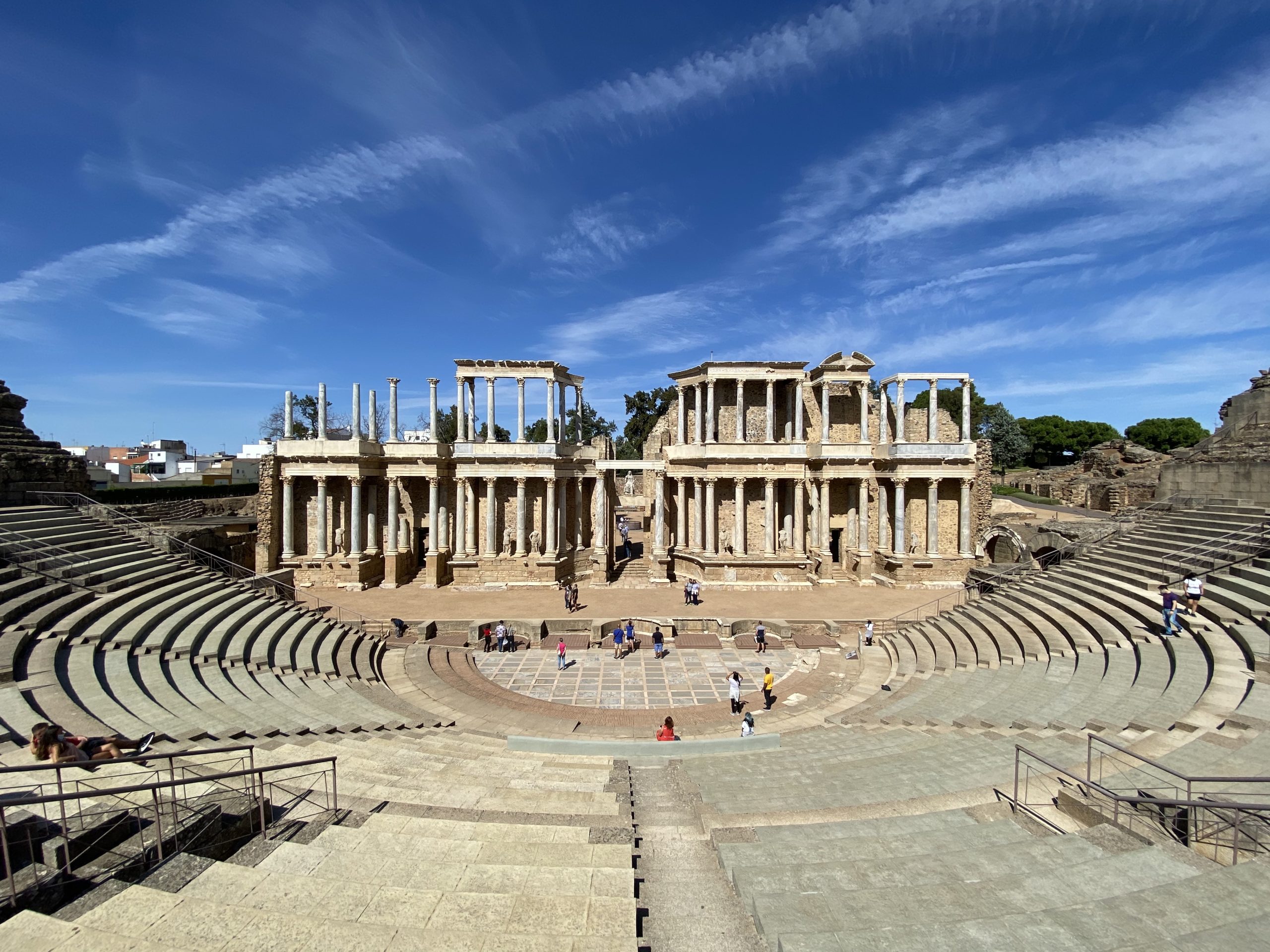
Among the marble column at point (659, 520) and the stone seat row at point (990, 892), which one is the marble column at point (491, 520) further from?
the stone seat row at point (990, 892)

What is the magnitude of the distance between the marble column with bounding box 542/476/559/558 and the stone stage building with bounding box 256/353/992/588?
13 centimetres

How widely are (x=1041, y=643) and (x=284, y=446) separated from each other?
32.8 metres

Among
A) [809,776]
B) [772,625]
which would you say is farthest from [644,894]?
[772,625]

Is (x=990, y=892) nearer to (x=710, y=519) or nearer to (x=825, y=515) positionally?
(x=710, y=519)

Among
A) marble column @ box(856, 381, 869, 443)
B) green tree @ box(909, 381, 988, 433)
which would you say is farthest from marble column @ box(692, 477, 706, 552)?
green tree @ box(909, 381, 988, 433)

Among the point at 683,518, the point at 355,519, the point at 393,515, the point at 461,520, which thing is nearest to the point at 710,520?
the point at 683,518

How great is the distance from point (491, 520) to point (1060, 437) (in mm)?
75505

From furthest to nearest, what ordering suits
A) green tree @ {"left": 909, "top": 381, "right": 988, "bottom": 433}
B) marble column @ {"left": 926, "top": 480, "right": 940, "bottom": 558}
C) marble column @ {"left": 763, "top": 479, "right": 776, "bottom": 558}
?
green tree @ {"left": 909, "top": 381, "right": 988, "bottom": 433} → marble column @ {"left": 763, "top": 479, "right": 776, "bottom": 558} → marble column @ {"left": 926, "top": 480, "right": 940, "bottom": 558}

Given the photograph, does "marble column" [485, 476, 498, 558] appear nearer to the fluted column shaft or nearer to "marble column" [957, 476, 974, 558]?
the fluted column shaft

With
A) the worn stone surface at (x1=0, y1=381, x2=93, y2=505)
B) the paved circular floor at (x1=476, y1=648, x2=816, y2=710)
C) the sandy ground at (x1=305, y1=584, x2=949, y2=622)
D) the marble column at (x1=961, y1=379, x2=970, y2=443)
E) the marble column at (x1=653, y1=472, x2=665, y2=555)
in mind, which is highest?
the marble column at (x1=961, y1=379, x2=970, y2=443)

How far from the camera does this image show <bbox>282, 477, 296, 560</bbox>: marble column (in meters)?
29.2

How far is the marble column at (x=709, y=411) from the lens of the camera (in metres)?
31.1

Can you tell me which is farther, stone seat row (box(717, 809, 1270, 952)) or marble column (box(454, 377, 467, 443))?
marble column (box(454, 377, 467, 443))

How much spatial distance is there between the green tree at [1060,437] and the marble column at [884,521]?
54.7 meters
